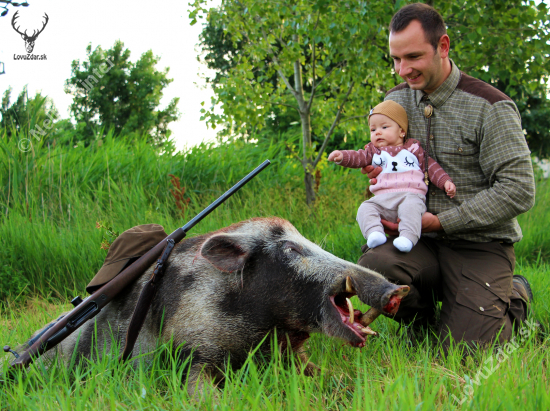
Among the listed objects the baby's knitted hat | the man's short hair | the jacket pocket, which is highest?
the man's short hair

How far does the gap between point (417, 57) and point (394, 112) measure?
38 centimetres

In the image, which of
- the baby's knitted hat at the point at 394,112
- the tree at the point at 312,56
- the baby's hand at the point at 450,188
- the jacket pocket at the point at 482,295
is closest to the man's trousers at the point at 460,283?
the jacket pocket at the point at 482,295

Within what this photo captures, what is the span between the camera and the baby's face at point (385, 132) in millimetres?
3256

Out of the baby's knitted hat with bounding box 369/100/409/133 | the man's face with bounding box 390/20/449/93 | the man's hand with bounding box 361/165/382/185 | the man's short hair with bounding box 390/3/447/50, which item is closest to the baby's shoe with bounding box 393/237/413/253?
the man's hand with bounding box 361/165/382/185

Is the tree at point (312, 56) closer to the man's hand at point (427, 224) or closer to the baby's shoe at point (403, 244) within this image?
the man's hand at point (427, 224)

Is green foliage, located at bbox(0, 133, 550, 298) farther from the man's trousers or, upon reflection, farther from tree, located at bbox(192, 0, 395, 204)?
the man's trousers

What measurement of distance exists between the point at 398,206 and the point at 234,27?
504 centimetres

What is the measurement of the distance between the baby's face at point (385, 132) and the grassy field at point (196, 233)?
4.11 feet

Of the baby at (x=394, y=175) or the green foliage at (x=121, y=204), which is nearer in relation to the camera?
the baby at (x=394, y=175)

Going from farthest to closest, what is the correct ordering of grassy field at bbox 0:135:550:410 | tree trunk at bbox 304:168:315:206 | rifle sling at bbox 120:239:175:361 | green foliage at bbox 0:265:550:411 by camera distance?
tree trunk at bbox 304:168:315:206 < rifle sling at bbox 120:239:175:361 < grassy field at bbox 0:135:550:410 < green foliage at bbox 0:265:550:411

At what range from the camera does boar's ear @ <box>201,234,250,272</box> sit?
254 centimetres

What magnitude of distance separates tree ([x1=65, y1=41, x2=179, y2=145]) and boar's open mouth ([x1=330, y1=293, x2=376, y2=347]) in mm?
26047

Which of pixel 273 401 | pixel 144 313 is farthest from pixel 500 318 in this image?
pixel 144 313

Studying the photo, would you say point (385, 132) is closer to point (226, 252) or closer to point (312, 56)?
point (226, 252)
